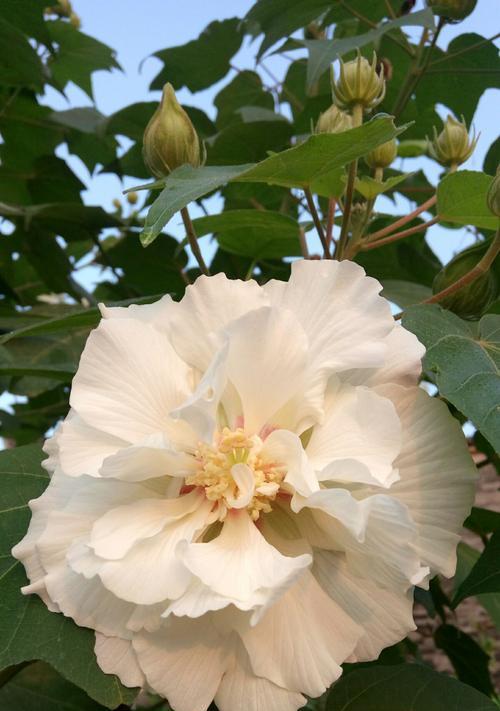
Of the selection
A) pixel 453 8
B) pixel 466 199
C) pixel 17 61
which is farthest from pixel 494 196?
pixel 17 61

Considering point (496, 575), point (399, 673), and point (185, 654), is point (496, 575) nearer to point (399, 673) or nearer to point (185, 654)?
point (399, 673)

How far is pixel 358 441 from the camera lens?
0.68m

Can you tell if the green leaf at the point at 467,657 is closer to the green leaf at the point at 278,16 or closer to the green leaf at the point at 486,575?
the green leaf at the point at 486,575

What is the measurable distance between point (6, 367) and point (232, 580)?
1.71 feet

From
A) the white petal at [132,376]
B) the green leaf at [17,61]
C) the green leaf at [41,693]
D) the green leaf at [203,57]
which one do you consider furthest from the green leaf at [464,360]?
the green leaf at [203,57]

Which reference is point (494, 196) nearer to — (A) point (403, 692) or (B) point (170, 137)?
(B) point (170, 137)

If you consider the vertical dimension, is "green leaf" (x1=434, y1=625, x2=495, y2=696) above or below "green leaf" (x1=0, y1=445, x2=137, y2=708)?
below

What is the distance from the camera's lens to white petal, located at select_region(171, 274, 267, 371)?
73 cm

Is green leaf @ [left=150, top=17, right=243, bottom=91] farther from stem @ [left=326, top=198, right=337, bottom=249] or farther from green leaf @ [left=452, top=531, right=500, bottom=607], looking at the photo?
green leaf @ [left=452, top=531, right=500, bottom=607]

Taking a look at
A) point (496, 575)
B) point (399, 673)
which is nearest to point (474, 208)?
point (496, 575)

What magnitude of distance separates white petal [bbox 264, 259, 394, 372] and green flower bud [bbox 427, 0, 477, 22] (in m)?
0.90

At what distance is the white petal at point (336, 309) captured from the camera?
71 cm

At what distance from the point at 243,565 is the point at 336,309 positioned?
24 cm

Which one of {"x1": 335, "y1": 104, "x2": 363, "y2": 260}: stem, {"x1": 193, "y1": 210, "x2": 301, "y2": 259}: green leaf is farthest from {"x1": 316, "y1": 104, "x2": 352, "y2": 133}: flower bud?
A: {"x1": 193, "y1": 210, "x2": 301, "y2": 259}: green leaf
